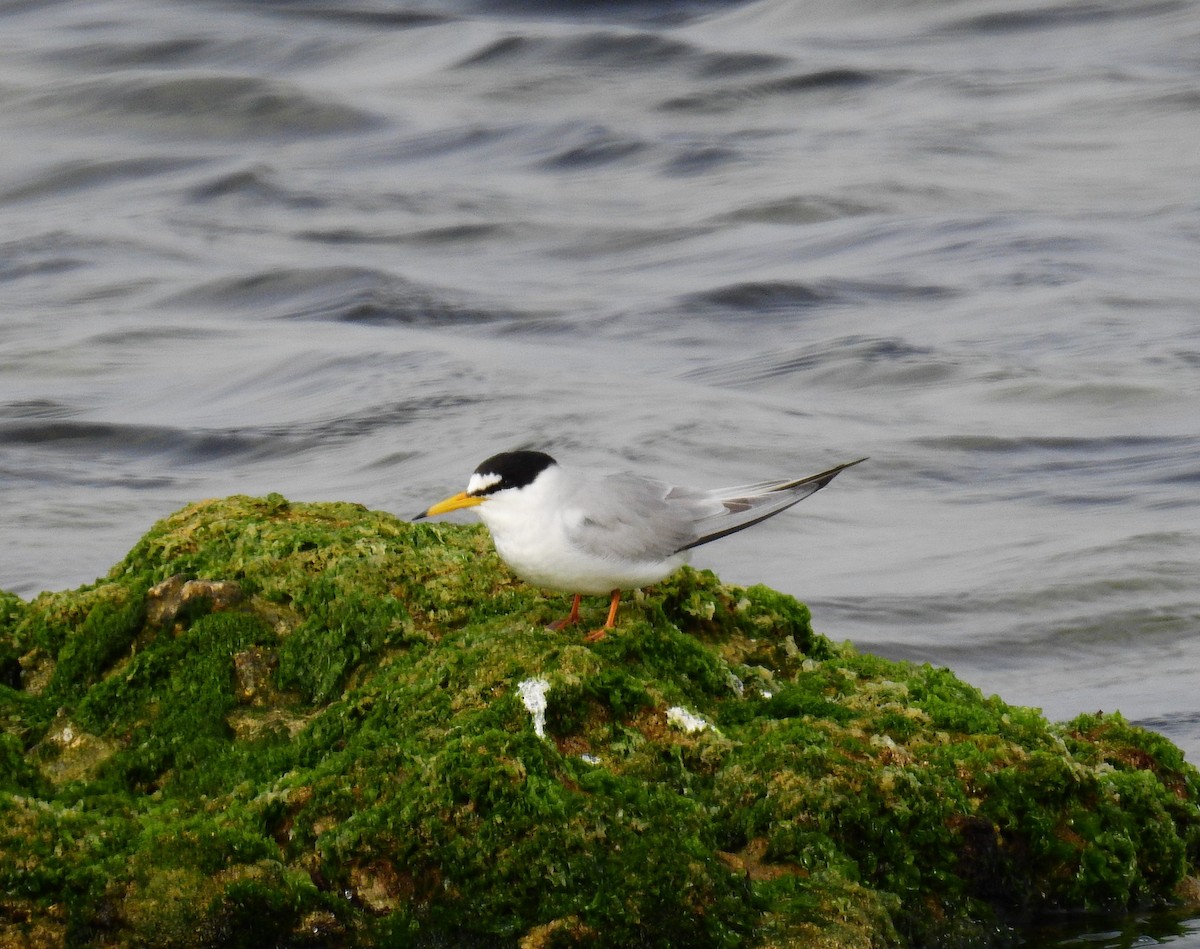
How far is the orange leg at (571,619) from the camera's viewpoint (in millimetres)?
5188

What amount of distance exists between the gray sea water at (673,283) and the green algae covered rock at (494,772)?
0.68m

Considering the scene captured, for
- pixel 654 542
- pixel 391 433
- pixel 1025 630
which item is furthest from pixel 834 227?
pixel 654 542

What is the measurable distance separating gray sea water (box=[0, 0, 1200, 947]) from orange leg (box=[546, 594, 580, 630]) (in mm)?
2021

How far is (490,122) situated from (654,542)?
22027mm

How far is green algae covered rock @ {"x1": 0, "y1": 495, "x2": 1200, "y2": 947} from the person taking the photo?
3775 mm

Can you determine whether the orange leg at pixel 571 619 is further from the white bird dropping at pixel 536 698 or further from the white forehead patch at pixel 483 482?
the white bird dropping at pixel 536 698

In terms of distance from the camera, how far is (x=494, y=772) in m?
3.95

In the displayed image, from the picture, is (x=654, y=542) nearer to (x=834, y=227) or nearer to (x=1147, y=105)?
(x=834, y=227)

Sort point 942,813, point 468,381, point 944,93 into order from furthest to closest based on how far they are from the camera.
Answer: point 944,93
point 468,381
point 942,813

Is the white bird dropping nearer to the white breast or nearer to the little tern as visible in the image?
the little tern

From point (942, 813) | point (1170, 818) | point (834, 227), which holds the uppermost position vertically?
point (942, 813)

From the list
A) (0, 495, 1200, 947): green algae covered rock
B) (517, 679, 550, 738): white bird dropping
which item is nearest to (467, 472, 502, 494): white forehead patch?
(0, 495, 1200, 947): green algae covered rock

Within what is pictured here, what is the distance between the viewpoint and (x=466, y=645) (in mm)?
4762

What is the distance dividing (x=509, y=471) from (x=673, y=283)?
13.7 metres
